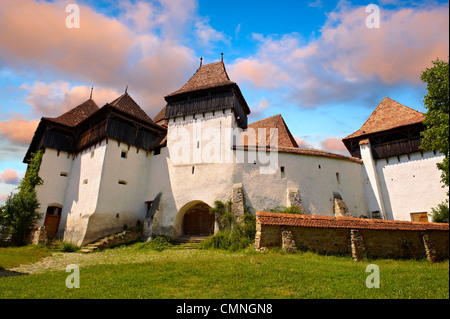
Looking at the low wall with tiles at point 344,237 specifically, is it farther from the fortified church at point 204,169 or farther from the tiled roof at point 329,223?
the fortified church at point 204,169

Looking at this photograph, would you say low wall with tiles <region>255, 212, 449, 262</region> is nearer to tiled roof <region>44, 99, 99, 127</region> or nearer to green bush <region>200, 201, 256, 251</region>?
green bush <region>200, 201, 256, 251</region>

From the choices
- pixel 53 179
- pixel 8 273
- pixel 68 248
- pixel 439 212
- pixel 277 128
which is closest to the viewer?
pixel 8 273

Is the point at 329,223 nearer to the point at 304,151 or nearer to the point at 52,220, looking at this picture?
the point at 304,151

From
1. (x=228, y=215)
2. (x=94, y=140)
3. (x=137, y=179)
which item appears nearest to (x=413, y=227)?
(x=228, y=215)

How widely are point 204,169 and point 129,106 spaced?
25.3 ft

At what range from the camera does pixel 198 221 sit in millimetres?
16859

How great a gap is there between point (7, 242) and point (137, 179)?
27.0 feet

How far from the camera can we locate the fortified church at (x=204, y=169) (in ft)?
51.3

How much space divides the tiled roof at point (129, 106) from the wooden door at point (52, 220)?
8622 millimetres

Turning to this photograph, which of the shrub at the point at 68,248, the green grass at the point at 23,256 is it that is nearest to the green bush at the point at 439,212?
the shrub at the point at 68,248

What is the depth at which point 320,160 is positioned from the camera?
55.1 ft

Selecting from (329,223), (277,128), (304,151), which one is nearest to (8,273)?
(329,223)

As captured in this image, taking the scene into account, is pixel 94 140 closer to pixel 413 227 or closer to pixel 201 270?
pixel 201 270
